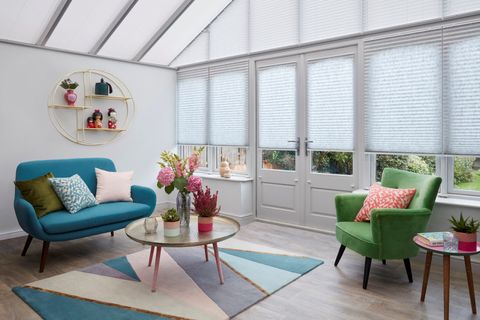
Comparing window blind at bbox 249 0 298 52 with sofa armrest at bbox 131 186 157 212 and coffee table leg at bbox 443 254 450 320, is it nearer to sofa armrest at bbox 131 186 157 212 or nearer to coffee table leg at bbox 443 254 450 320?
sofa armrest at bbox 131 186 157 212

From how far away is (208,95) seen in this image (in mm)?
5707

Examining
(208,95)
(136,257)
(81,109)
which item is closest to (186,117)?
(208,95)

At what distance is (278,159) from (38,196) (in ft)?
9.33

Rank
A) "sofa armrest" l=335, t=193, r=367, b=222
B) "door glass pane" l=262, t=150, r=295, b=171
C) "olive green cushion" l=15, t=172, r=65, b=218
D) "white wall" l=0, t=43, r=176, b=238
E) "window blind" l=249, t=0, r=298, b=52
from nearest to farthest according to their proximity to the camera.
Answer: "sofa armrest" l=335, t=193, r=367, b=222 → "olive green cushion" l=15, t=172, r=65, b=218 → "white wall" l=0, t=43, r=176, b=238 → "window blind" l=249, t=0, r=298, b=52 → "door glass pane" l=262, t=150, r=295, b=171

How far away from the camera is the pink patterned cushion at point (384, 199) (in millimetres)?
3211

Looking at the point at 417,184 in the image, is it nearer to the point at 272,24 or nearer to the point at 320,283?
the point at 320,283

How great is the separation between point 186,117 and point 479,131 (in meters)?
4.07

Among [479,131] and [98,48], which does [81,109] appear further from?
[479,131]

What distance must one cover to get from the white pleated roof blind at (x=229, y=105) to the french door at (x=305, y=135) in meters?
0.25

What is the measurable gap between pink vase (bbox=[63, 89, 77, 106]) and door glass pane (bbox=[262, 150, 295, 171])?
256cm

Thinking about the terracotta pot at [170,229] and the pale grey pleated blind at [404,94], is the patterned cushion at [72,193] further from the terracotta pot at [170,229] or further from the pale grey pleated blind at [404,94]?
the pale grey pleated blind at [404,94]

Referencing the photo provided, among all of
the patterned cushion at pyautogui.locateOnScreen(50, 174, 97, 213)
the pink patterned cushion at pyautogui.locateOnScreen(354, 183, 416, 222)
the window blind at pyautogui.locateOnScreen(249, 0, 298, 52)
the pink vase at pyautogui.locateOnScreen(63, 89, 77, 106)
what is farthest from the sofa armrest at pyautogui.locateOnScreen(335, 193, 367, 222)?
the pink vase at pyautogui.locateOnScreen(63, 89, 77, 106)

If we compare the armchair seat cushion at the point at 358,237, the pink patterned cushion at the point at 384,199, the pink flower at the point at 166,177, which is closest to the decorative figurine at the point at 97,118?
the pink flower at the point at 166,177

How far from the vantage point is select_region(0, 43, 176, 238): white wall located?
14.3ft
